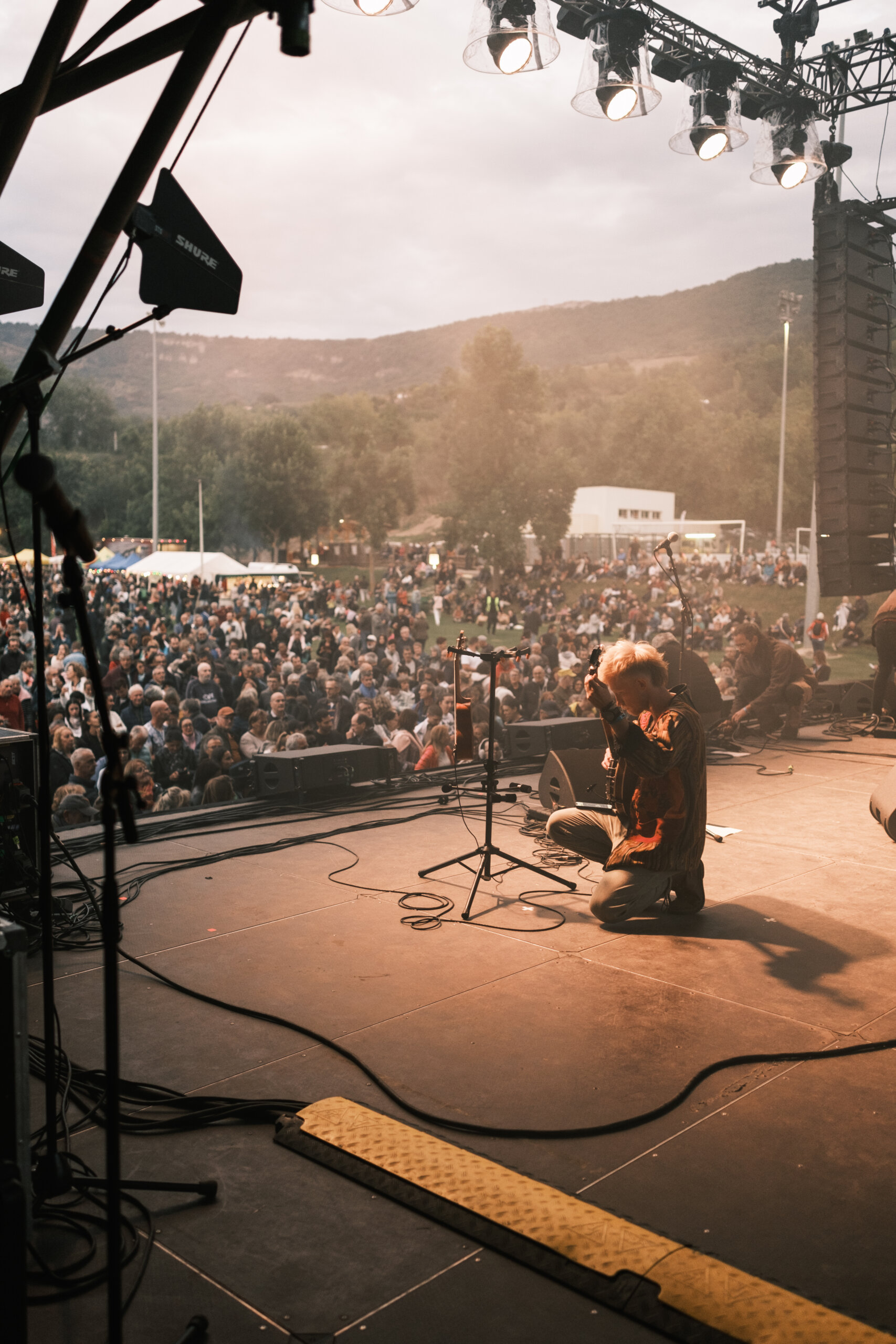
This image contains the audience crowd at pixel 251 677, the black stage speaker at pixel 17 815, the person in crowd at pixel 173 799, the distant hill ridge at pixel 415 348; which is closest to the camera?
the black stage speaker at pixel 17 815

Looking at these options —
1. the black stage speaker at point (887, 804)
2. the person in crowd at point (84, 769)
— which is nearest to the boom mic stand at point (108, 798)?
the black stage speaker at point (887, 804)

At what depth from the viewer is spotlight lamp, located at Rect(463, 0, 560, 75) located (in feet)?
20.5

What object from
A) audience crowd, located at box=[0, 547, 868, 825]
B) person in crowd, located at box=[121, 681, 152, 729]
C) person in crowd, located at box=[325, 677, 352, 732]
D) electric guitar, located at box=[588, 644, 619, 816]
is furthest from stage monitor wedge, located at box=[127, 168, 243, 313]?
person in crowd, located at box=[325, 677, 352, 732]

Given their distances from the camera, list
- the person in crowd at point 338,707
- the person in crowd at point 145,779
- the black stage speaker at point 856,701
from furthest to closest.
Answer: the black stage speaker at point 856,701, the person in crowd at point 338,707, the person in crowd at point 145,779

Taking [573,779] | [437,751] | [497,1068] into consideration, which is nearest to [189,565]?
[437,751]

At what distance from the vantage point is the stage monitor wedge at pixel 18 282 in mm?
3266

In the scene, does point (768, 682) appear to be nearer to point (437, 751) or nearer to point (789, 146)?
point (437, 751)

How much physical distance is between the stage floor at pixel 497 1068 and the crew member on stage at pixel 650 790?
0.23 m

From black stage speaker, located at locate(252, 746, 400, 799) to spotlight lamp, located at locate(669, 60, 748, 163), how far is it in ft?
19.5

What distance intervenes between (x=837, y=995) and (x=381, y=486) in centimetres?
4484

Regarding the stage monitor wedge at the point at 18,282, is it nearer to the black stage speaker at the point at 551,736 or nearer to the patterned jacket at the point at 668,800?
the patterned jacket at the point at 668,800

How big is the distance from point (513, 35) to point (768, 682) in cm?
581

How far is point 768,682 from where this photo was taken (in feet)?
30.6

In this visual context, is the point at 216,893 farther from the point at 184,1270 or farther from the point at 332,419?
the point at 332,419
